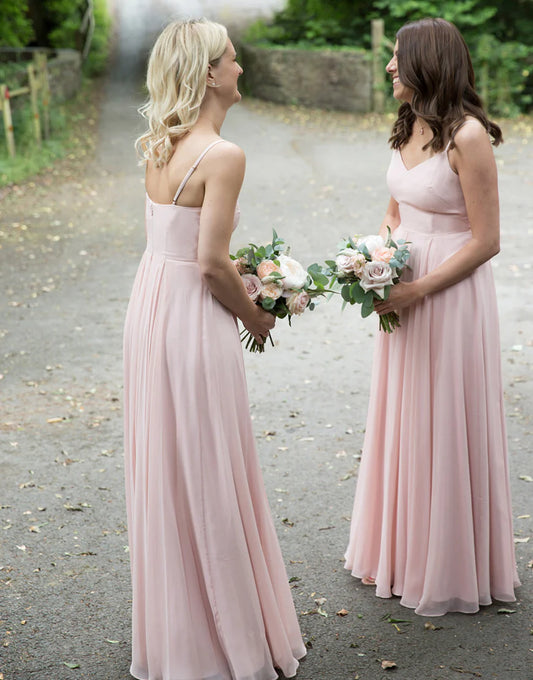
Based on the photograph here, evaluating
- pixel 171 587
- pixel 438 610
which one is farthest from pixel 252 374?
pixel 171 587

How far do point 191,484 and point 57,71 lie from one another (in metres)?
21.1

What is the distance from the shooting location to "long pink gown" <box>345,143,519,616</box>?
4070mm

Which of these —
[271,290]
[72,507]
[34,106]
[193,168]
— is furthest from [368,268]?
[34,106]

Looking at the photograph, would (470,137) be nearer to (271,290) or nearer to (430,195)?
(430,195)

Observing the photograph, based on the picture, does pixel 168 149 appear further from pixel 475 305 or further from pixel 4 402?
pixel 4 402

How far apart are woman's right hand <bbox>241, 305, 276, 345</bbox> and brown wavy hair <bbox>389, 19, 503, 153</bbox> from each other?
105cm

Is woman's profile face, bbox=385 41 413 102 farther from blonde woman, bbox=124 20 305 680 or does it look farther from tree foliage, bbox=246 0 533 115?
tree foliage, bbox=246 0 533 115

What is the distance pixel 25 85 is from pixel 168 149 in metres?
18.3

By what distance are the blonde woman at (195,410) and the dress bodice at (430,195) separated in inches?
37.0

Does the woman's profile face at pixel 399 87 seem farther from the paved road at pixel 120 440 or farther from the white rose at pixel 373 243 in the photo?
the paved road at pixel 120 440

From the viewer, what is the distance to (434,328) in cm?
412

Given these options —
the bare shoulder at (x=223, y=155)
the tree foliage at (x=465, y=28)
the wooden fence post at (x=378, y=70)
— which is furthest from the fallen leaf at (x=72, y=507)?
the tree foliage at (x=465, y=28)

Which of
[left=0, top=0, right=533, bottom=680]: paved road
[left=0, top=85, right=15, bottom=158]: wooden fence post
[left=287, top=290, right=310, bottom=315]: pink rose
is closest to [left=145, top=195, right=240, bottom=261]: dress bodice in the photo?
[left=287, top=290, right=310, bottom=315]: pink rose

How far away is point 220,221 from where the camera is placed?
3258 mm
